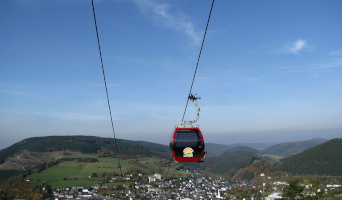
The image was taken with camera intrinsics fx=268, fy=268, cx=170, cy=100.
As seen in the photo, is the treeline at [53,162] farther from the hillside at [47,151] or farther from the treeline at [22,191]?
the treeline at [22,191]

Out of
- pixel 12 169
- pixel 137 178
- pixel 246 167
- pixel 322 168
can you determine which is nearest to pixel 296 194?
pixel 137 178

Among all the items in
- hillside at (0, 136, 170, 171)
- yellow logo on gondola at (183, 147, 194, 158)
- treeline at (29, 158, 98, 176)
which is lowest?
treeline at (29, 158, 98, 176)

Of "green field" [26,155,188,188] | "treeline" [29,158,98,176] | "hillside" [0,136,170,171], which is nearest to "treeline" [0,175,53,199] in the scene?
"green field" [26,155,188,188]

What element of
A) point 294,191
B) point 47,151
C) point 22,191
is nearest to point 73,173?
point 22,191

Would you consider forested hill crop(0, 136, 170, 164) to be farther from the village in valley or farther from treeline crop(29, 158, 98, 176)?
the village in valley

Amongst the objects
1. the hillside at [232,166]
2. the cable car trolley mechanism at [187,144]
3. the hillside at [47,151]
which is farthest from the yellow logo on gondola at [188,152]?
the hillside at [232,166]
